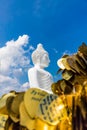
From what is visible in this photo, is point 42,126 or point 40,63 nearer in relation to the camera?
point 42,126

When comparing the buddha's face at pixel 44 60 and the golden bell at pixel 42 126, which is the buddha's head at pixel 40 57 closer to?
the buddha's face at pixel 44 60

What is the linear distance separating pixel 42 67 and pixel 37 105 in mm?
1849

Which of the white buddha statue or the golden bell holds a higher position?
the white buddha statue

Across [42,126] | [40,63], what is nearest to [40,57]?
[40,63]

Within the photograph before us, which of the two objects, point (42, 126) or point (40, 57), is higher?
point (40, 57)

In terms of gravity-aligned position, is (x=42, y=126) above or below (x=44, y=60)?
below

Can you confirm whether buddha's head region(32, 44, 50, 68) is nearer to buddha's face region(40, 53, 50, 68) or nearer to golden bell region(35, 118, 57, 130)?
buddha's face region(40, 53, 50, 68)

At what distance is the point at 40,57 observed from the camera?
9.35 feet

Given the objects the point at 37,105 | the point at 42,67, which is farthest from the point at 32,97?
the point at 42,67

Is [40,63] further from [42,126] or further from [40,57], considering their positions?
[42,126]

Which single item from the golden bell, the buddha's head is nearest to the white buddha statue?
the buddha's head

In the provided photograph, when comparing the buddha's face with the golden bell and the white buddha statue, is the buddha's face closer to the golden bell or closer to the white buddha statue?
the white buddha statue

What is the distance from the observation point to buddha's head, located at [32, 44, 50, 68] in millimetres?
2777

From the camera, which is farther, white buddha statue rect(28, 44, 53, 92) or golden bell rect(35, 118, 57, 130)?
white buddha statue rect(28, 44, 53, 92)
